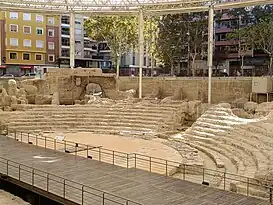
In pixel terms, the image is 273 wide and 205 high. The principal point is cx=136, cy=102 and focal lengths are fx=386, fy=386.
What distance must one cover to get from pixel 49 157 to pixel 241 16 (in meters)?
45.8

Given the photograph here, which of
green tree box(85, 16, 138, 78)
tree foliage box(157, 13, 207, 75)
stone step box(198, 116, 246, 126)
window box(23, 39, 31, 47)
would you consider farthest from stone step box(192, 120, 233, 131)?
window box(23, 39, 31, 47)

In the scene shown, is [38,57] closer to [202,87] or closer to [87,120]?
[87,120]

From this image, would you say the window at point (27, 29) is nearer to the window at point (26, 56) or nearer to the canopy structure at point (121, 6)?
the window at point (26, 56)

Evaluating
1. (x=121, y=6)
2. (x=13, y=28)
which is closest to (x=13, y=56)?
(x=13, y=28)

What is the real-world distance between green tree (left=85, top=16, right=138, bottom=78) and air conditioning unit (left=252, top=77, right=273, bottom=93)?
68.0ft

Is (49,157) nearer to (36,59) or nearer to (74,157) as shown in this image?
(74,157)

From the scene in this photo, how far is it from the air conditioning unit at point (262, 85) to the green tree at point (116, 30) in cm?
2072

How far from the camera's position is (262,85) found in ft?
108

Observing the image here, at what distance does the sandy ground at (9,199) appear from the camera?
1477 centimetres

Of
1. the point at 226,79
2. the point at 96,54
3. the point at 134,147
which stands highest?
the point at 96,54

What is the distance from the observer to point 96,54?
255ft

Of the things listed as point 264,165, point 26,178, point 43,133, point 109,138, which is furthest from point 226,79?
point 26,178

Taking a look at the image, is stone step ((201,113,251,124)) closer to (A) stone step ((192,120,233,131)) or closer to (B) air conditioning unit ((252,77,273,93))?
(A) stone step ((192,120,233,131))

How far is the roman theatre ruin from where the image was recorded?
65.8ft
